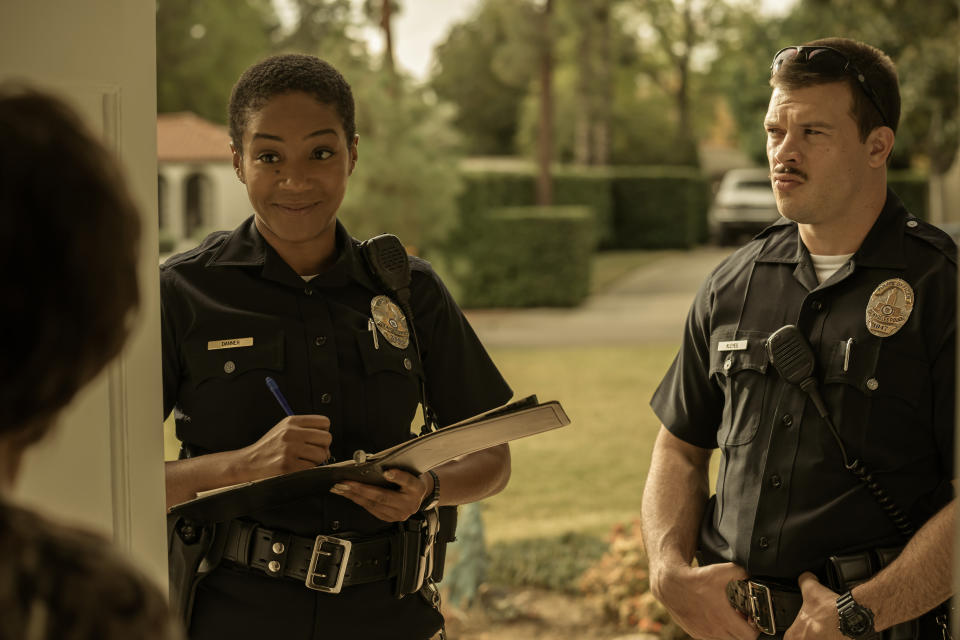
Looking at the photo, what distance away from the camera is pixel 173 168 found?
22266 millimetres

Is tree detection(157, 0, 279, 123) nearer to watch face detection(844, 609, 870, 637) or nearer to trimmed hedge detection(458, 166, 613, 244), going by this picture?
trimmed hedge detection(458, 166, 613, 244)

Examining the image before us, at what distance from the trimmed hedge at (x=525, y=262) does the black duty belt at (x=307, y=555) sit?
15970 millimetres

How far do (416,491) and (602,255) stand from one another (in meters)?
24.4

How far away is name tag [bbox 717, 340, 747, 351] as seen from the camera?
2.06 m

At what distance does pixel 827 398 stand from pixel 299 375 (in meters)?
0.93

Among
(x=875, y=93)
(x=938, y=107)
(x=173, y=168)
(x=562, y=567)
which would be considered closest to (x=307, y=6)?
(x=173, y=168)

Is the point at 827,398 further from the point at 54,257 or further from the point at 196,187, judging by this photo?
the point at 196,187

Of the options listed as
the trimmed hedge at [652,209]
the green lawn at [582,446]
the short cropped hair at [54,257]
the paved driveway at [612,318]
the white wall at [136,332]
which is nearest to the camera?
the short cropped hair at [54,257]

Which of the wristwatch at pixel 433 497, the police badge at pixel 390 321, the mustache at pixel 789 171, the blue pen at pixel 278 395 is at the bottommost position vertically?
the wristwatch at pixel 433 497

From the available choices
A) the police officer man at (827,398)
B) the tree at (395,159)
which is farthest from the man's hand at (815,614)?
the tree at (395,159)

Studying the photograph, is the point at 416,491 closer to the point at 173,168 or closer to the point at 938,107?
the point at 938,107

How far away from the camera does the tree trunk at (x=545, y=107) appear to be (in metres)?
22.2

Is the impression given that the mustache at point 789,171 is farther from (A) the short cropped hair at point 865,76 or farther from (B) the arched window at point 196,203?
(B) the arched window at point 196,203

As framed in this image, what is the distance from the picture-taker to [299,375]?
74.1 inches
